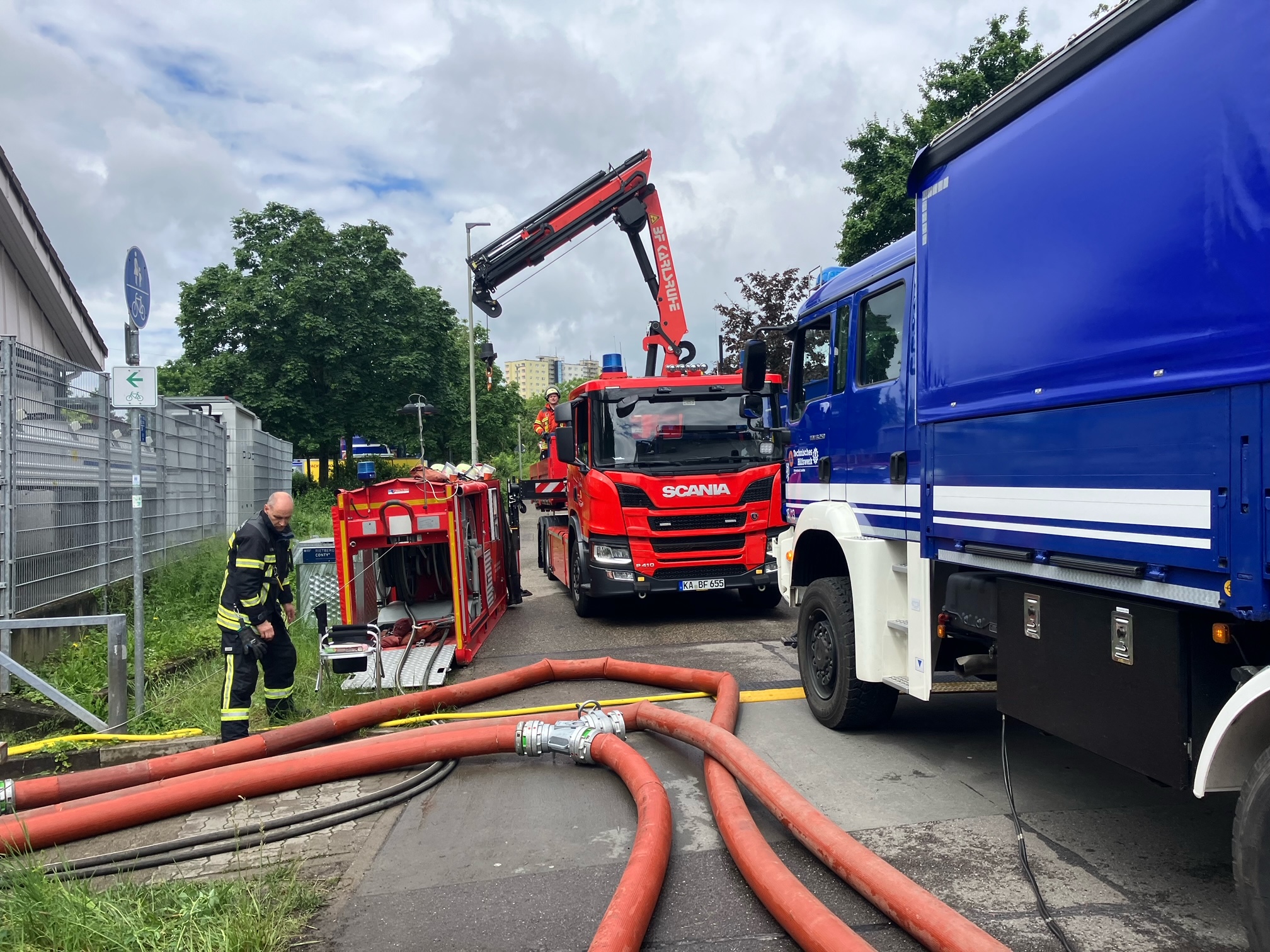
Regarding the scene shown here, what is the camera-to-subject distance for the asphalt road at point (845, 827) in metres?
3.17

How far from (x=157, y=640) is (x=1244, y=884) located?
797cm

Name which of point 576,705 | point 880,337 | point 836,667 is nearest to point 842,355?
point 880,337

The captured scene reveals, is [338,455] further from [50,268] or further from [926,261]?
[926,261]

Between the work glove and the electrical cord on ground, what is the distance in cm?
155

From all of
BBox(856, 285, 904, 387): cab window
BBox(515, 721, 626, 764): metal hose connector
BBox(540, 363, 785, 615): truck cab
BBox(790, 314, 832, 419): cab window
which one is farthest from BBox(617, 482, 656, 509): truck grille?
BBox(515, 721, 626, 764): metal hose connector

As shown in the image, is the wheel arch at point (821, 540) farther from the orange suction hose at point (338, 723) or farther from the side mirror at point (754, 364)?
the orange suction hose at point (338, 723)

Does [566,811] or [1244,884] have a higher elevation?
[1244,884]

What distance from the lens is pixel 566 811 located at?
173 inches

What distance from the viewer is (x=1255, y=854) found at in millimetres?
2453

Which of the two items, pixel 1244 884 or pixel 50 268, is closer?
pixel 1244 884

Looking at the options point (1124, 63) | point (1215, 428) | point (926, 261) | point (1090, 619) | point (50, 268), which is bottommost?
point (1090, 619)

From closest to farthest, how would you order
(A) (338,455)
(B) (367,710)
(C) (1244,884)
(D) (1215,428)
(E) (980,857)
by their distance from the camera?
1. (C) (1244,884)
2. (D) (1215,428)
3. (E) (980,857)
4. (B) (367,710)
5. (A) (338,455)

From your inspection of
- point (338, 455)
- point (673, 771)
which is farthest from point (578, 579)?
point (338, 455)

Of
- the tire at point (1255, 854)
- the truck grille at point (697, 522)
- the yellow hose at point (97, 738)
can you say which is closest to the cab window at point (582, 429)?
the truck grille at point (697, 522)
